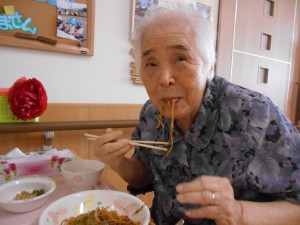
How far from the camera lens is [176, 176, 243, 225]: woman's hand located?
55cm

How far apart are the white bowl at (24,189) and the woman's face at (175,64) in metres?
0.50

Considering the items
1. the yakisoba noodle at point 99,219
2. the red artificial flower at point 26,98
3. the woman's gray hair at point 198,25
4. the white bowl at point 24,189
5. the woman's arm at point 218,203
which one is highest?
the woman's gray hair at point 198,25

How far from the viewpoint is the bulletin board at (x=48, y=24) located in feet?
4.26

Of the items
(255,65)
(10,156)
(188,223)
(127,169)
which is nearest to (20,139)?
(10,156)

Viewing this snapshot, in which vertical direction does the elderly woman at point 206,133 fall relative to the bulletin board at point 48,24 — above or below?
below

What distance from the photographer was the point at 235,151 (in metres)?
0.80

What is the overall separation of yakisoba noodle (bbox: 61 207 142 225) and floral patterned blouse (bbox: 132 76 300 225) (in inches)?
12.5

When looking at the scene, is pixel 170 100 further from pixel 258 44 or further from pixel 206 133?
pixel 258 44

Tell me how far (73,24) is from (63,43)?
14cm

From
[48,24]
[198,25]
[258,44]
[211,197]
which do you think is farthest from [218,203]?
[258,44]

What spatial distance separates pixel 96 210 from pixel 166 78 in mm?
480

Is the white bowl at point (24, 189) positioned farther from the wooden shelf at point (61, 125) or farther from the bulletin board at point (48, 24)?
the bulletin board at point (48, 24)

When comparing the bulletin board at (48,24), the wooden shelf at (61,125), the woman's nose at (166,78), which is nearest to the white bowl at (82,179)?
the woman's nose at (166,78)

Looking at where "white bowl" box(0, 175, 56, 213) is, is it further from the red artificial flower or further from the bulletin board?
the bulletin board
